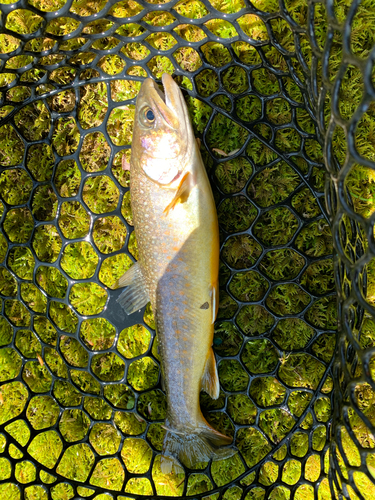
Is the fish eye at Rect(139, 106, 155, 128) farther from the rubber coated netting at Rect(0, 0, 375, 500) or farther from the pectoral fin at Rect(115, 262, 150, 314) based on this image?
the pectoral fin at Rect(115, 262, 150, 314)

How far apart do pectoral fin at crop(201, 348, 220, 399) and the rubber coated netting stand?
0.26 metres

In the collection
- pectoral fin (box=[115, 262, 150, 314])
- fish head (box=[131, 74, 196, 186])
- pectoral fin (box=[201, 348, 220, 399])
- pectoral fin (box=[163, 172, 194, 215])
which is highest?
fish head (box=[131, 74, 196, 186])

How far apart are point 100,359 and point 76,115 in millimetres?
1551

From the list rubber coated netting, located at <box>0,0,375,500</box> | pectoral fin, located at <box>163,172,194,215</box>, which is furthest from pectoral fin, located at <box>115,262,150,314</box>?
pectoral fin, located at <box>163,172,194,215</box>

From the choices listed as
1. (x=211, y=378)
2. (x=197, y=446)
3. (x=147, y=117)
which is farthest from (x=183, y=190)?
(x=197, y=446)

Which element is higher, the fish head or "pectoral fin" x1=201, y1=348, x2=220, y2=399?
the fish head

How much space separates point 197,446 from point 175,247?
44.0 inches

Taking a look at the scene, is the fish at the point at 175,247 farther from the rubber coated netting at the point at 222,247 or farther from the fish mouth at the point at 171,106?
the rubber coated netting at the point at 222,247

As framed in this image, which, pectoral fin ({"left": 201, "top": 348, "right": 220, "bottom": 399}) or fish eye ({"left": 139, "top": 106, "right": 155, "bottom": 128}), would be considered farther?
pectoral fin ({"left": 201, "top": 348, "right": 220, "bottom": 399})

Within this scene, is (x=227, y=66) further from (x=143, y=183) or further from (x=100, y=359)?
(x=100, y=359)

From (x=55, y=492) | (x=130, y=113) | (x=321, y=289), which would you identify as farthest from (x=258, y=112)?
(x=55, y=492)

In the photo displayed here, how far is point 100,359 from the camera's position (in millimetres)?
2342

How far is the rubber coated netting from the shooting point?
6.07 feet

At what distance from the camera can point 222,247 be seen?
6.55 ft
